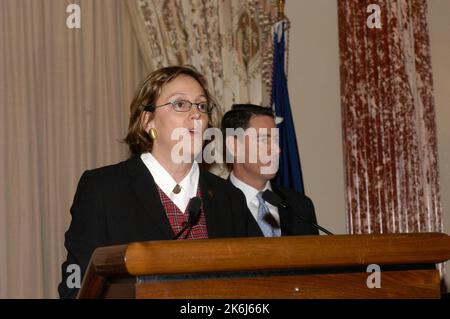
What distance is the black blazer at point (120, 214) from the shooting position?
2812 millimetres

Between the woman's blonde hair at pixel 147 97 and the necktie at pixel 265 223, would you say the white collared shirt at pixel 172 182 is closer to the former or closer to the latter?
Answer: the woman's blonde hair at pixel 147 97

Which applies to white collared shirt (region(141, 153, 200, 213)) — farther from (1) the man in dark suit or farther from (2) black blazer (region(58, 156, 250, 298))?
(1) the man in dark suit

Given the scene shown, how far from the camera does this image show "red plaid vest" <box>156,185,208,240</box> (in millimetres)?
3023

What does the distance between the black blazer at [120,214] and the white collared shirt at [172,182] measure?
5cm

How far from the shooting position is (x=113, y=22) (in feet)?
16.8

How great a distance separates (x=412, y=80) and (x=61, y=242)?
9.52ft

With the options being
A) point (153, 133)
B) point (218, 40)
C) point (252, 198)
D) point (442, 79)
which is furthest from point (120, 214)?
point (442, 79)

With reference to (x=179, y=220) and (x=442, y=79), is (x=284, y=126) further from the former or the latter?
Answer: (x=179, y=220)

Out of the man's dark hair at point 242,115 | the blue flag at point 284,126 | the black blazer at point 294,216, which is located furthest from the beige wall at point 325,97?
the black blazer at point 294,216

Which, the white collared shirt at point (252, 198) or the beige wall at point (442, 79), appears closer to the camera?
the white collared shirt at point (252, 198)

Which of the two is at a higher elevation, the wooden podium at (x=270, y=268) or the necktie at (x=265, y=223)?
the wooden podium at (x=270, y=268)

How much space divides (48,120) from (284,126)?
164 centimetres
